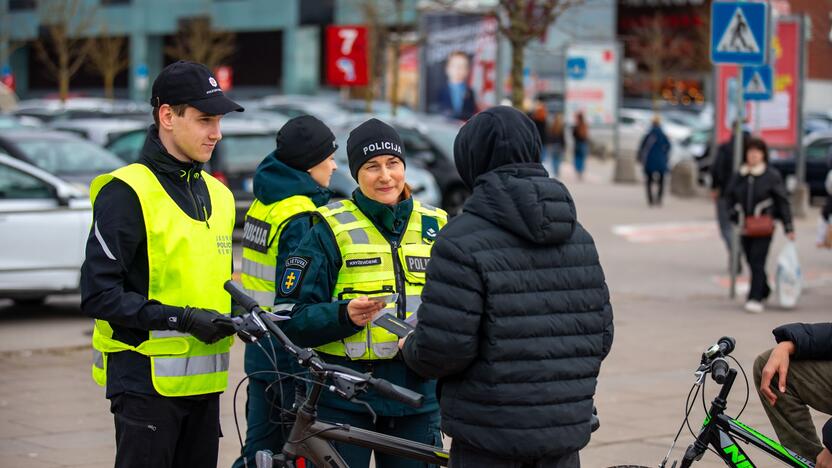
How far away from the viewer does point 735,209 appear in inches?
553

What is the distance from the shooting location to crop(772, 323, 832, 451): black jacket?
4.69 metres

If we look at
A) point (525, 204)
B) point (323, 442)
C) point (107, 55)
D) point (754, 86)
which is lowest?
point (323, 442)

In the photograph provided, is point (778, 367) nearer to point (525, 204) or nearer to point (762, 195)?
point (525, 204)

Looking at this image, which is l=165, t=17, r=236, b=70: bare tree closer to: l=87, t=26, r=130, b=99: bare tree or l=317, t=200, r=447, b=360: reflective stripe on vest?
l=87, t=26, r=130, b=99: bare tree

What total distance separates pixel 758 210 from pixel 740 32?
1970mm

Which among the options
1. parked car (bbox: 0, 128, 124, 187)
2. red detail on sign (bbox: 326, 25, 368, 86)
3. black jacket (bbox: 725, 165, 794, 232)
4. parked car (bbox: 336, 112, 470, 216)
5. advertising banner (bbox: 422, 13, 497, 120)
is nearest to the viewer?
black jacket (bbox: 725, 165, 794, 232)

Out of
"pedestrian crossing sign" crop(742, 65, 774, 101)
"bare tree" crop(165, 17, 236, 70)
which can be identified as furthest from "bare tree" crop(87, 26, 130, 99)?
"pedestrian crossing sign" crop(742, 65, 774, 101)

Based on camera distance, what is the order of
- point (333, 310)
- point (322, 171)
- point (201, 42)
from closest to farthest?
point (333, 310) → point (322, 171) → point (201, 42)

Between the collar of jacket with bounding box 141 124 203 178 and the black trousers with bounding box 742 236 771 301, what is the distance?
10101 mm

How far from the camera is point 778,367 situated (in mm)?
4695

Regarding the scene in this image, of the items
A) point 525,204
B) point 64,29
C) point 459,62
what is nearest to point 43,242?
point 525,204

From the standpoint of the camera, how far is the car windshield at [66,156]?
16531mm

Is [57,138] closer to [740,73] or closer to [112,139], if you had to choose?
[112,139]

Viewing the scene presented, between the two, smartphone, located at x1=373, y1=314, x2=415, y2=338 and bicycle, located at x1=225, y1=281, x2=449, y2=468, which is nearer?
bicycle, located at x1=225, y1=281, x2=449, y2=468
